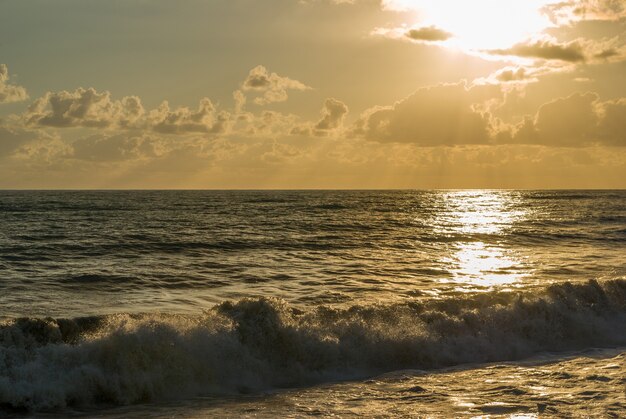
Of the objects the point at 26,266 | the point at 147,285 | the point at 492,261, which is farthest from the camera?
the point at 492,261

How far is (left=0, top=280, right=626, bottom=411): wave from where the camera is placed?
13016mm

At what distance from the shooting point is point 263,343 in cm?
1559

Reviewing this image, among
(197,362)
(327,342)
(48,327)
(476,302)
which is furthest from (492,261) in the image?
(48,327)

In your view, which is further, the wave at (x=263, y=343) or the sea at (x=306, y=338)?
the wave at (x=263, y=343)

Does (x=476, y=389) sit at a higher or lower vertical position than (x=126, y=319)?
lower

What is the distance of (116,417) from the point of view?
1161cm

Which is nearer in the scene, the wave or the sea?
the sea

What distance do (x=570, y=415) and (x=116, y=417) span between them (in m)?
8.47

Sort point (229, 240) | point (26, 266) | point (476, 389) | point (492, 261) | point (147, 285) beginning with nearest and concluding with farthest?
point (476, 389)
point (147, 285)
point (26, 266)
point (492, 261)
point (229, 240)

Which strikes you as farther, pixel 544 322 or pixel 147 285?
pixel 147 285

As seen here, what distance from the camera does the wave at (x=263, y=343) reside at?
13.0m

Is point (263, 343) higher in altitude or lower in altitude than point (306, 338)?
lower

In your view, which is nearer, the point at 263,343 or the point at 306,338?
the point at 263,343

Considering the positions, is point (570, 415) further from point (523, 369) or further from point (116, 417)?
point (116, 417)
